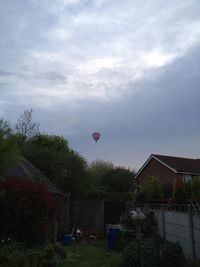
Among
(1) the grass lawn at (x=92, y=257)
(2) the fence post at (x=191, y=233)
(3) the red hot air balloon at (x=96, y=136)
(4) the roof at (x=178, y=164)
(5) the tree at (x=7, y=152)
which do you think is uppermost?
(4) the roof at (x=178, y=164)

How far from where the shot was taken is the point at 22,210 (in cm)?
1175

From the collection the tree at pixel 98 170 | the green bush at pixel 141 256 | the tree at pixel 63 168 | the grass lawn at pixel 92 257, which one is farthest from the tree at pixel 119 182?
the green bush at pixel 141 256

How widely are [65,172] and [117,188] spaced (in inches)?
449

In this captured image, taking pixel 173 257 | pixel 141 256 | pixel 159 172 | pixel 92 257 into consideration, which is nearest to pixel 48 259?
pixel 141 256

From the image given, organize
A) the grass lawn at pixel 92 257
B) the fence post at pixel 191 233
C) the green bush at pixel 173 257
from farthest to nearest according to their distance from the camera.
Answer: the grass lawn at pixel 92 257
the green bush at pixel 173 257
the fence post at pixel 191 233

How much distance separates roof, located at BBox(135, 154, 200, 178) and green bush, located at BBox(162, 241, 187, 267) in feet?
82.1

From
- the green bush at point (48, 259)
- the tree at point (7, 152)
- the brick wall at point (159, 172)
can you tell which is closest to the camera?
the green bush at point (48, 259)

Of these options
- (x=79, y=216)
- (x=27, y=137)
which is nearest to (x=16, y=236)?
(x=79, y=216)

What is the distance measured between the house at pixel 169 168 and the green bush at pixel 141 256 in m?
23.6

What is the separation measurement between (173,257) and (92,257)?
3.54m

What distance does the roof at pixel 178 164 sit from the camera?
3462 centimetres

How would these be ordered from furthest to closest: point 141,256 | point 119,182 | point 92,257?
point 119,182 → point 92,257 → point 141,256

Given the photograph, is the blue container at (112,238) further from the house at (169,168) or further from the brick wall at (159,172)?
the brick wall at (159,172)

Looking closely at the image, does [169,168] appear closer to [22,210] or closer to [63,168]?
[63,168]
